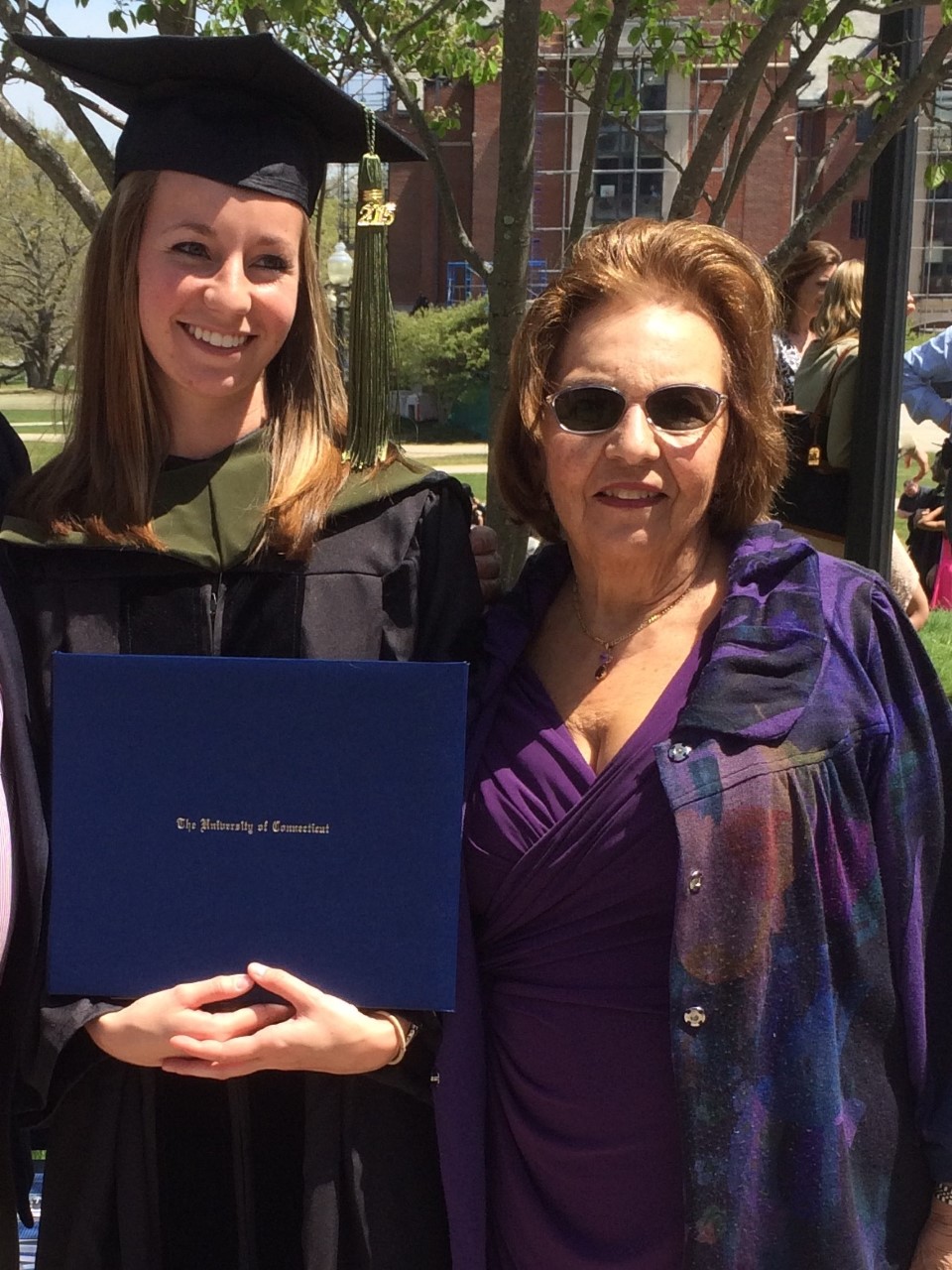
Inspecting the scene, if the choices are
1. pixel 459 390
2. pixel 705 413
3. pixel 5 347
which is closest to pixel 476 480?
pixel 459 390

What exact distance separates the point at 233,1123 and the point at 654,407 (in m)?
1.17

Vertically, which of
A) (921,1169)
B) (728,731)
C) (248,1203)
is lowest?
(248,1203)

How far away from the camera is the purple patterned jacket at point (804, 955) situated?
1.76 meters

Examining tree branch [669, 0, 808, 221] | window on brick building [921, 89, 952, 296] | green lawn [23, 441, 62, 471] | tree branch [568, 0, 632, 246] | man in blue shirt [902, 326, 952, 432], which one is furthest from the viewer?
window on brick building [921, 89, 952, 296]

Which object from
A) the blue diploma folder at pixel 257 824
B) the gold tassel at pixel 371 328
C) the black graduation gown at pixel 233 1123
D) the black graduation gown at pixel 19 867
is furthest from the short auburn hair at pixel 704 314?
the black graduation gown at pixel 19 867

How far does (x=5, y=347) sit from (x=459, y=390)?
485 inches

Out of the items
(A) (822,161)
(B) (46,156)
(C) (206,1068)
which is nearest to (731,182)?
(A) (822,161)

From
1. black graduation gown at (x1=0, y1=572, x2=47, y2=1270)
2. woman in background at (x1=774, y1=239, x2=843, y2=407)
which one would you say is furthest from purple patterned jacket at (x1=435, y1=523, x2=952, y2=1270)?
woman in background at (x1=774, y1=239, x2=843, y2=407)

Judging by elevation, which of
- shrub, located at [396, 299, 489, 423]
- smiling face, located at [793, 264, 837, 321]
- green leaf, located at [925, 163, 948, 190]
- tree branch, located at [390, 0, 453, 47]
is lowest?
green leaf, located at [925, 163, 948, 190]

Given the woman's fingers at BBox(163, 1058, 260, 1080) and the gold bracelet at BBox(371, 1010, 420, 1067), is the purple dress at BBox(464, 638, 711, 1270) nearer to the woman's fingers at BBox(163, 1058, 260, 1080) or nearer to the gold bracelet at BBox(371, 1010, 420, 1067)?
the gold bracelet at BBox(371, 1010, 420, 1067)

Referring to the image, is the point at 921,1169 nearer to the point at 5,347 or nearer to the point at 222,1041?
the point at 222,1041

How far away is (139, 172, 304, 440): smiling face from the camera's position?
6.45 ft

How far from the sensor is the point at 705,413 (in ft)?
6.20

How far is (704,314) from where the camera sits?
6.36 feet
